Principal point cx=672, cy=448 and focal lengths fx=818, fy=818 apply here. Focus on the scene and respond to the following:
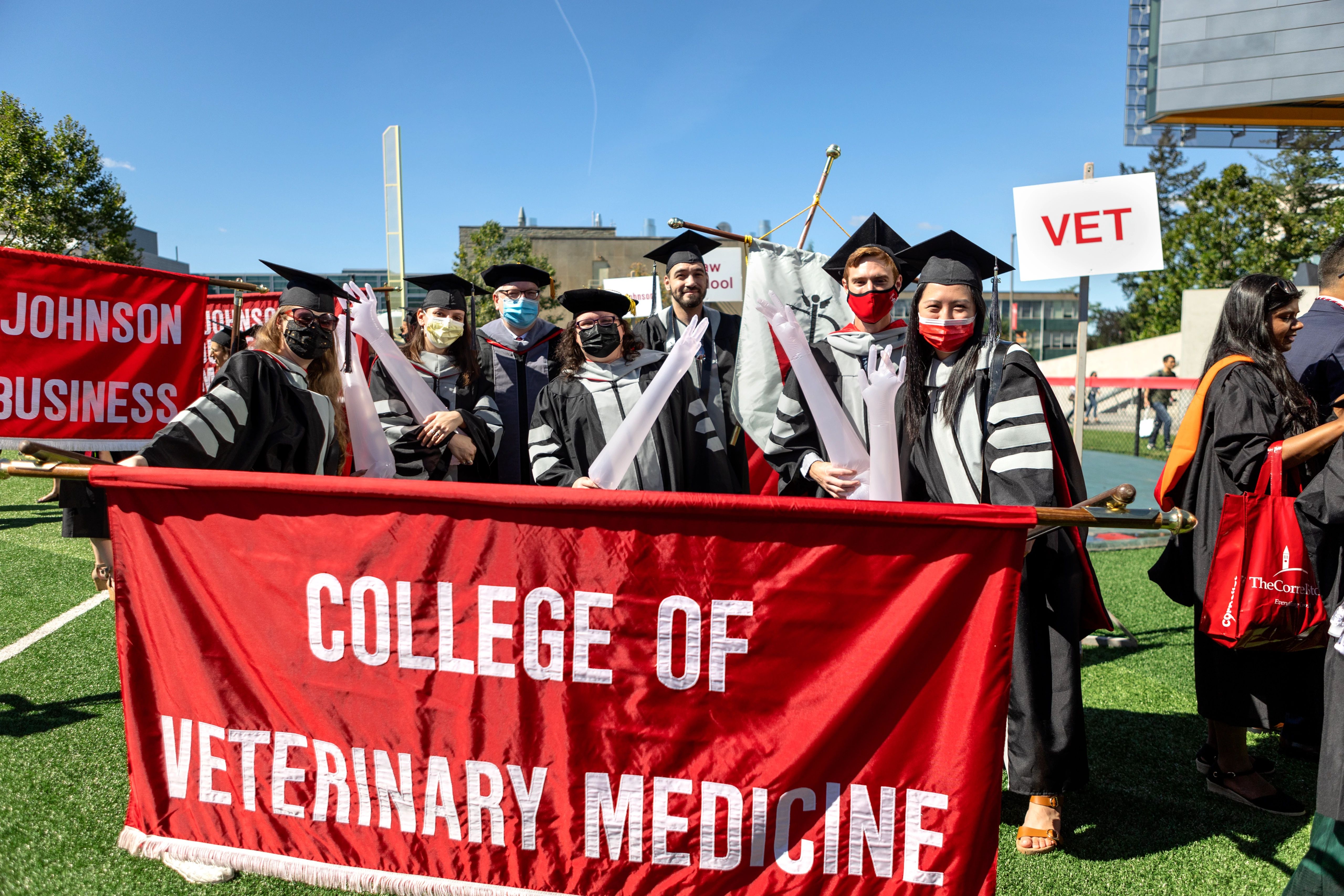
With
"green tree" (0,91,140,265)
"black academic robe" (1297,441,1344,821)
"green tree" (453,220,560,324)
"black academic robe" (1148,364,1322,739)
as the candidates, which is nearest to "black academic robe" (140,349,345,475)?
"black academic robe" (1297,441,1344,821)

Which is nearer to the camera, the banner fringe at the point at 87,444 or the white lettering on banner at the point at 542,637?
the white lettering on banner at the point at 542,637

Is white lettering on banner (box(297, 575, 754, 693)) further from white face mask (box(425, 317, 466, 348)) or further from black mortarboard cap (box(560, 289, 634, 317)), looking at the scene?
white face mask (box(425, 317, 466, 348))

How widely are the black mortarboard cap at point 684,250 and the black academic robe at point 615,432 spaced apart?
1.40m

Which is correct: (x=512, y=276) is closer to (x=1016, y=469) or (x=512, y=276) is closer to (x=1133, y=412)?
(x=1016, y=469)

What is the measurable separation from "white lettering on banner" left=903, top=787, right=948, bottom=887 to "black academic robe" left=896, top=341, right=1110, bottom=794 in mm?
964

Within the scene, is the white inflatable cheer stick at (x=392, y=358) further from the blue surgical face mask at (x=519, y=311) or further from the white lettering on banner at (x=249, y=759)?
the white lettering on banner at (x=249, y=759)

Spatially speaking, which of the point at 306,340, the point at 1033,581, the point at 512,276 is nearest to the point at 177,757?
the point at 306,340

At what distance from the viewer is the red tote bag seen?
2.78m

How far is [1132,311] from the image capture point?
45.7 metres

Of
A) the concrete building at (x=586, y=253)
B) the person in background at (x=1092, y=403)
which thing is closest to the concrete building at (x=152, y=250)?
the concrete building at (x=586, y=253)

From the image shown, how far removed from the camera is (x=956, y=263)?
2.77 m

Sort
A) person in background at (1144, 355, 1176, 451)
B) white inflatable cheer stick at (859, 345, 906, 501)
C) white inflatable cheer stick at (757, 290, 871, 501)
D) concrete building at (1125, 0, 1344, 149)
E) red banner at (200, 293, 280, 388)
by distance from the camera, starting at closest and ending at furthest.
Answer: white inflatable cheer stick at (859, 345, 906, 501) < white inflatable cheer stick at (757, 290, 871, 501) < red banner at (200, 293, 280, 388) < person in background at (1144, 355, 1176, 451) < concrete building at (1125, 0, 1344, 149)

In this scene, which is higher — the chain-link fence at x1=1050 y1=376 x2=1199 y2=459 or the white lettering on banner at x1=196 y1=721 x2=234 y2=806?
the chain-link fence at x1=1050 y1=376 x2=1199 y2=459

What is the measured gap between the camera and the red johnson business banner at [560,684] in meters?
1.85
